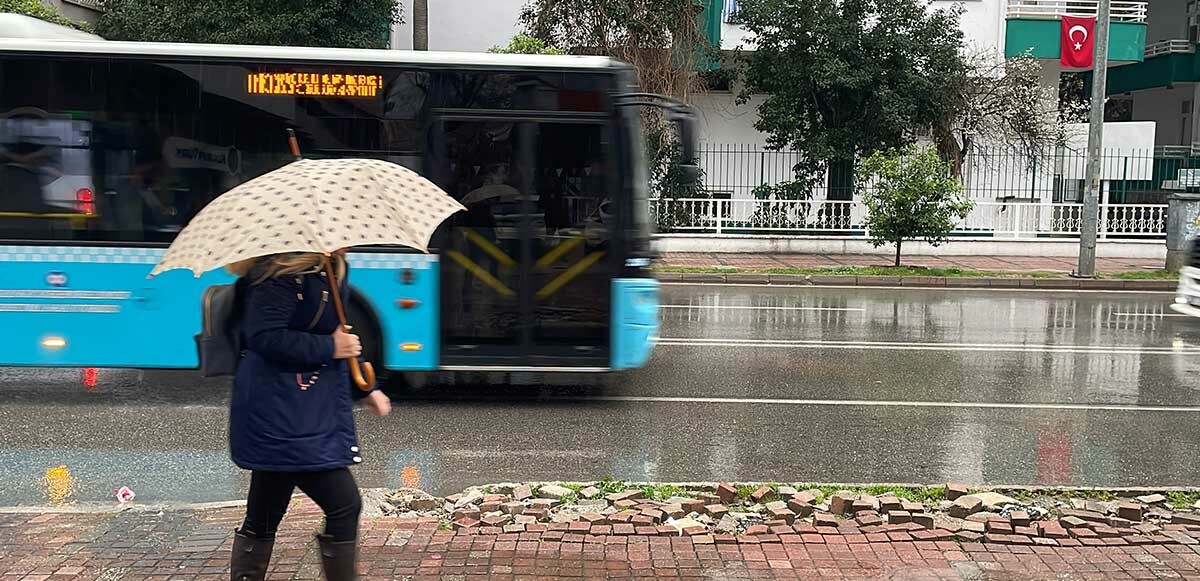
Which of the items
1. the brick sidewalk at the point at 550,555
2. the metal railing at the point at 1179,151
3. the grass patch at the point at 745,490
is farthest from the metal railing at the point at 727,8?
the brick sidewalk at the point at 550,555

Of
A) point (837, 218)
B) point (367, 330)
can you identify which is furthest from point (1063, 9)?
point (367, 330)

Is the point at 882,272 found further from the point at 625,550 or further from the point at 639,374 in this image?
the point at 625,550

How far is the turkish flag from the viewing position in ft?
78.8

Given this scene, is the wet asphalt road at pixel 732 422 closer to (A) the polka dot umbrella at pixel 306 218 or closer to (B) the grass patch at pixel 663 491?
(B) the grass patch at pixel 663 491

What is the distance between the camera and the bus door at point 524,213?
834cm

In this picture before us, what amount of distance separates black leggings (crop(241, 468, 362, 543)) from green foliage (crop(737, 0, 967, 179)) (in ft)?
65.5

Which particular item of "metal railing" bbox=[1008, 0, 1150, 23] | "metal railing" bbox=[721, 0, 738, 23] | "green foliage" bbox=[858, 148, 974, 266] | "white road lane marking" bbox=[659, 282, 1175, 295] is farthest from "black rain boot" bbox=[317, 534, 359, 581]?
"metal railing" bbox=[1008, 0, 1150, 23]

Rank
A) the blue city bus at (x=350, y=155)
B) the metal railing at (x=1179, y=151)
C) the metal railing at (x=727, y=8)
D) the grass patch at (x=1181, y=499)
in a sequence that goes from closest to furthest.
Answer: the grass patch at (x=1181, y=499), the blue city bus at (x=350, y=155), the metal railing at (x=727, y=8), the metal railing at (x=1179, y=151)

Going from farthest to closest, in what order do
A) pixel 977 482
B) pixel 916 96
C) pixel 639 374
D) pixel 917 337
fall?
pixel 916 96 < pixel 917 337 < pixel 639 374 < pixel 977 482

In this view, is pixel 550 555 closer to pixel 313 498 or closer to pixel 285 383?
pixel 313 498

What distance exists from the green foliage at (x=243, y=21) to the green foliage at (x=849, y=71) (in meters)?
8.78

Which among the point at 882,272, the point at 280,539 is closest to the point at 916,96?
the point at 882,272

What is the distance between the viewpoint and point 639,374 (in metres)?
9.93

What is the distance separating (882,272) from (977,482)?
13272mm
